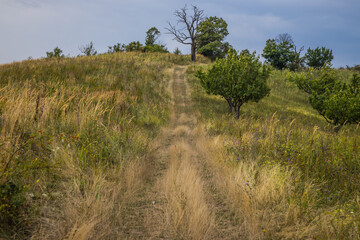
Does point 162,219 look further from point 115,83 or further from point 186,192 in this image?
point 115,83

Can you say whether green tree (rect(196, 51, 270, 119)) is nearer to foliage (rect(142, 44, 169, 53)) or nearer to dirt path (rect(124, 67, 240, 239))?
dirt path (rect(124, 67, 240, 239))

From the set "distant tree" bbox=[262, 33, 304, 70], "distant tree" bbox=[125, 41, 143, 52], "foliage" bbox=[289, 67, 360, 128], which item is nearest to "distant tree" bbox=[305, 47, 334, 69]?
"distant tree" bbox=[262, 33, 304, 70]

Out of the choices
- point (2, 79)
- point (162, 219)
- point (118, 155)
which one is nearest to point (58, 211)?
point (162, 219)

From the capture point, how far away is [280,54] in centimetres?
3778

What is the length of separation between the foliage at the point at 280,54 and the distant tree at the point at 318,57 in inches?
82.0

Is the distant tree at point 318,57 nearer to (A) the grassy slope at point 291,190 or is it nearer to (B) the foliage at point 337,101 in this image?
(B) the foliage at point 337,101

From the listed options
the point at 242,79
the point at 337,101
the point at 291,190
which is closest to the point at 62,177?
the point at 291,190

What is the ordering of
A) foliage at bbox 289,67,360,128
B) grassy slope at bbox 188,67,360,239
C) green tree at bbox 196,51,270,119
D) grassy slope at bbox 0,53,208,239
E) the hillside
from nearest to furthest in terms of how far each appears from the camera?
1. grassy slope at bbox 0,53,208,239
2. the hillside
3. grassy slope at bbox 188,67,360,239
4. foliage at bbox 289,67,360,128
5. green tree at bbox 196,51,270,119

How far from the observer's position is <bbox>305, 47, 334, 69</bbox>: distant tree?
36875mm

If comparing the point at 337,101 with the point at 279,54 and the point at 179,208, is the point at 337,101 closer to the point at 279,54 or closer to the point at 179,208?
the point at 179,208

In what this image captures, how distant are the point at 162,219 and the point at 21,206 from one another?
1.64 metres

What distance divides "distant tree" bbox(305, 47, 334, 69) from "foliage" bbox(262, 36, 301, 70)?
2083 mm

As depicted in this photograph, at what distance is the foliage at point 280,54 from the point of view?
36.9 meters

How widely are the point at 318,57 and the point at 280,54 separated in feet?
23.6
